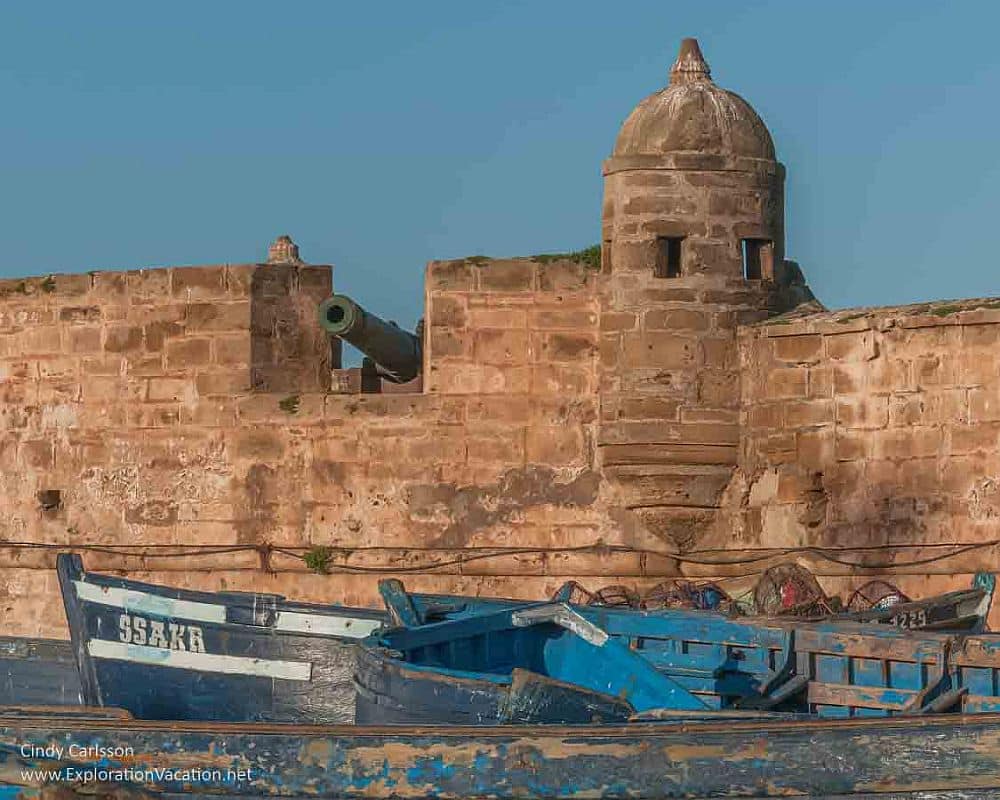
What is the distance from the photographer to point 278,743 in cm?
1057

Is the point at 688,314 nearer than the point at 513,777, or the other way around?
the point at 513,777

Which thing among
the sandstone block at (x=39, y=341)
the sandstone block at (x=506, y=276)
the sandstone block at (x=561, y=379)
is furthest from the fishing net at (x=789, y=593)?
the sandstone block at (x=39, y=341)

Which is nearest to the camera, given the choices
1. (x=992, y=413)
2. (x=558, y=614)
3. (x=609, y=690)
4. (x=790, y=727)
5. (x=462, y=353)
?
(x=790, y=727)

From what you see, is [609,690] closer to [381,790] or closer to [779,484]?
[381,790]

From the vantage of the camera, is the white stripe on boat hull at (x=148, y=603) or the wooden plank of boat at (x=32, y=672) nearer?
the white stripe on boat hull at (x=148, y=603)

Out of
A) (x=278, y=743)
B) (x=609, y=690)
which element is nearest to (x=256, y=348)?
(x=609, y=690)

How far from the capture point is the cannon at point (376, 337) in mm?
18062

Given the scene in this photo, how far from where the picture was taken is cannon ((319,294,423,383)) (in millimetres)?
18062

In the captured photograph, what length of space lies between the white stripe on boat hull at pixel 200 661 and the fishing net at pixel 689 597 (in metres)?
3.18

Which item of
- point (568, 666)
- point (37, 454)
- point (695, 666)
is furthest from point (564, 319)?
point (568, 666)

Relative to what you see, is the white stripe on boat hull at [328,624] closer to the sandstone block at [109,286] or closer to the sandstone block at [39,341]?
the sandstone block at [109,286]

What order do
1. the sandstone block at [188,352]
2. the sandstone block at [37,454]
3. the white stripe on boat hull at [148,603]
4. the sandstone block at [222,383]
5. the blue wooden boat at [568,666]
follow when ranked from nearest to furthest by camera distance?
the blue wooden boat at [568,666] < the white stripe on boat hull at [148,603] < the sandstone block at [222,383] < the sandstone block at [188,352] < the sandstone block at [37,454]

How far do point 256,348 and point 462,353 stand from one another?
5.08 feet

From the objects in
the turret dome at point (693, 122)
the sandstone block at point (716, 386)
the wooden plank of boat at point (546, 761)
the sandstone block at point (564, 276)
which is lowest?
the wooden plank of boat at point (546, 761)
